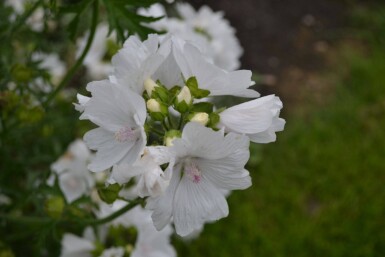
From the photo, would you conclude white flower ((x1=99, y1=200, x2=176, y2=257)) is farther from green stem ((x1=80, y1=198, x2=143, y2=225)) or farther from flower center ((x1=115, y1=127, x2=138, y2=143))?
flower center ((x1=115, y1=127, x2=138, y2=143))

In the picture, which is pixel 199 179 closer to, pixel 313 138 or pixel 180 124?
pixel 180 124

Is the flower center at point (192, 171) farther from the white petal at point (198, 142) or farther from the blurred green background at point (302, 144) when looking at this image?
the blurred green background at point (302, 144)

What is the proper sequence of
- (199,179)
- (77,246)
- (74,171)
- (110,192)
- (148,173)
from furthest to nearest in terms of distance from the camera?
1. (74,171)
2. (77,246)
3. (110,192)
4. (199,179)
5. (148,173)

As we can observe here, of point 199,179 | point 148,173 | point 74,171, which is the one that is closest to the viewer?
point 148,173

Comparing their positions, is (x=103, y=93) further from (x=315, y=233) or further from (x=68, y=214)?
(x=315, y=233)

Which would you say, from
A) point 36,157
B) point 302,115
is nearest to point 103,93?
point 36,157

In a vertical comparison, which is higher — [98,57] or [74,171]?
[98,57]

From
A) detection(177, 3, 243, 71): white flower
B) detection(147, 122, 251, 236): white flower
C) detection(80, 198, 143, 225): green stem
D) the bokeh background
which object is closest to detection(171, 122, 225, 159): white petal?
detection(147, 122, 251, 236): white flower

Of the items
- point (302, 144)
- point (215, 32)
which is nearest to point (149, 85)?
point (215, 32)
